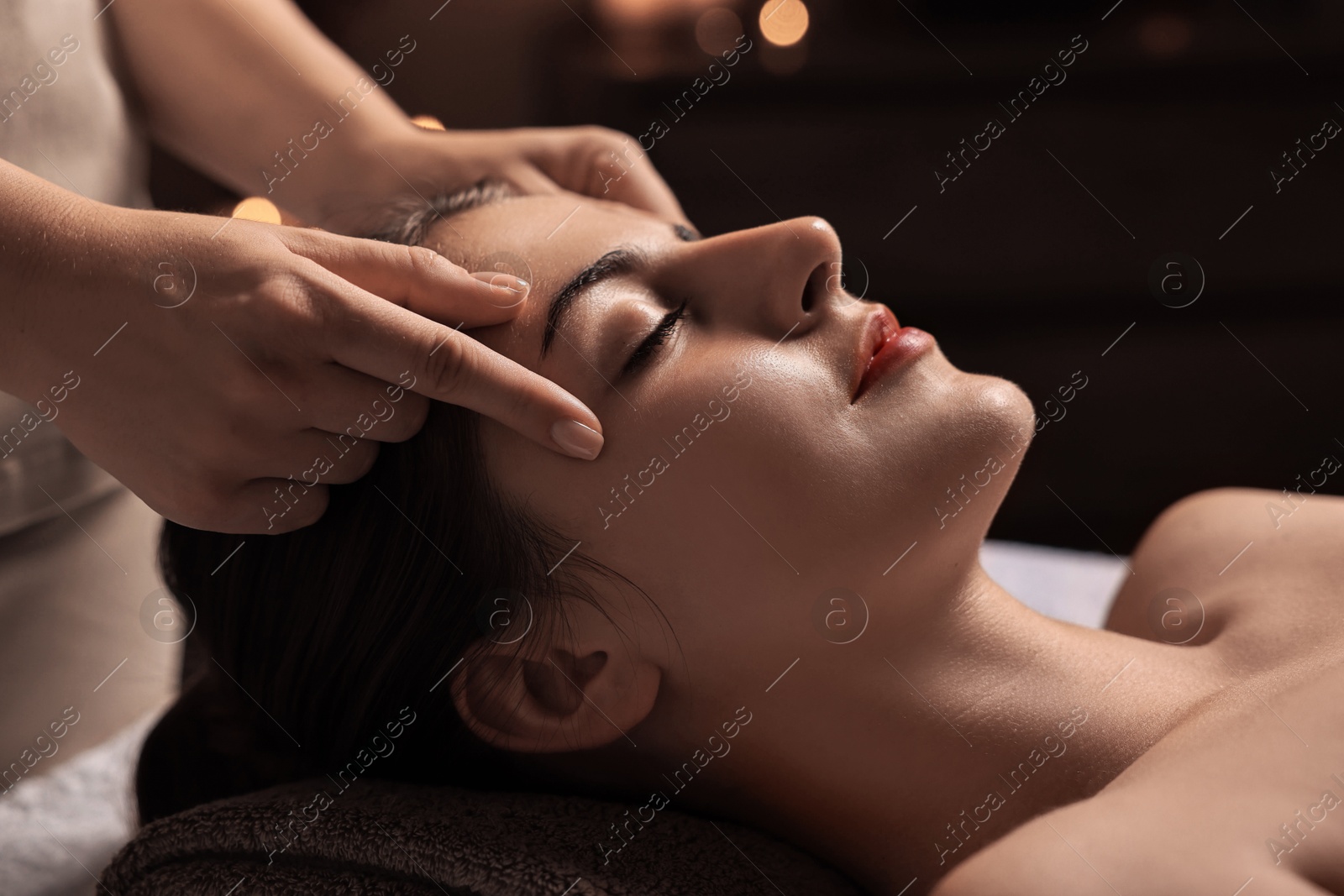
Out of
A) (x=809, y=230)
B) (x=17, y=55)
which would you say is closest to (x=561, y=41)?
(x=17, y=55)

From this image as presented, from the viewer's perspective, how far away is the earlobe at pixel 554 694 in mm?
852

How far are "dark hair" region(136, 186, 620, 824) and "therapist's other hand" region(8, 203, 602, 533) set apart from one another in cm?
9

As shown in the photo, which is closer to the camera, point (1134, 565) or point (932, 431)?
point (932, 431)

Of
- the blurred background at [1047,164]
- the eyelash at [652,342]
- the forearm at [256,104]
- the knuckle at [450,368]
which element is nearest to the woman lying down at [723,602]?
the eyelash at [652,342]

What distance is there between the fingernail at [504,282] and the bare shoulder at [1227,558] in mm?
789

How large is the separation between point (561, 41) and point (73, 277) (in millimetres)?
1689

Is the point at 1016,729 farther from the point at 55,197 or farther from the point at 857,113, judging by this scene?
the point at 857,113

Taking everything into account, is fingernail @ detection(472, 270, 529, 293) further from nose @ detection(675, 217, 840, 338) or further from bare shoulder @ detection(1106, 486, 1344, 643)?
bare shoulder @ detection(1106, 486, 1344, 643)

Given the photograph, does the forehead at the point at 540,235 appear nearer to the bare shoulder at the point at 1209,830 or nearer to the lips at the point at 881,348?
the lips at the point at 881,348

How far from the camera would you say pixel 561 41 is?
2160mm

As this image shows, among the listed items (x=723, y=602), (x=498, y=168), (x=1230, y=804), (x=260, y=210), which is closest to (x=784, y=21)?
(x=498, y=168)

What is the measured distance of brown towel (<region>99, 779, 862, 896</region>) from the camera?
2.49ft

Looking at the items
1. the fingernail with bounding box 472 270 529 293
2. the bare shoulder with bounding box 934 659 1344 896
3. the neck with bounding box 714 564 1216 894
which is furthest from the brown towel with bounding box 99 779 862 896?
the fingernail with bounding box 472 270 529 293

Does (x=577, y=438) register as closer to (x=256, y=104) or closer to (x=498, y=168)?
(x=498, y=168)
